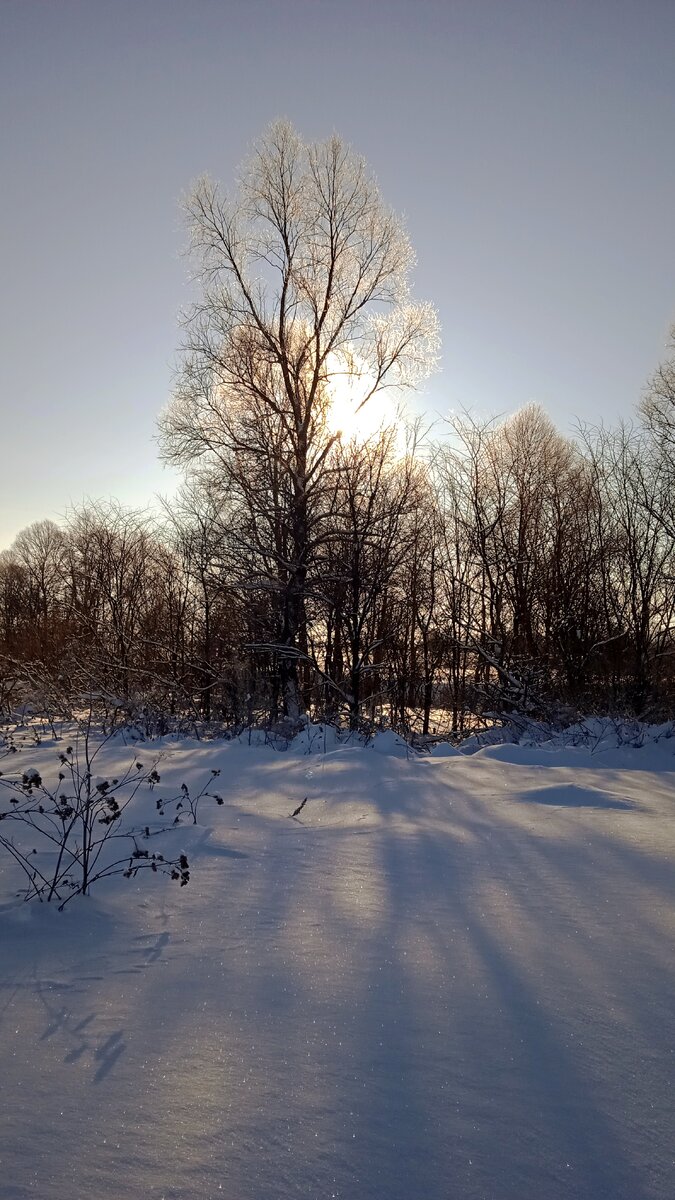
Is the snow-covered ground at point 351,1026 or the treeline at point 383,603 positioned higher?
the treeline at point 383,603

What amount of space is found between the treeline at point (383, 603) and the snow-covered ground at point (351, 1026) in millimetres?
7401

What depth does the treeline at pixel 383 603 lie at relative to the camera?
12.0 metres

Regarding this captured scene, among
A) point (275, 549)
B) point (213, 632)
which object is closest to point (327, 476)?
point (275, 549)

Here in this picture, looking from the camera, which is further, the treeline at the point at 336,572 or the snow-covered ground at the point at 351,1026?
the treeline at the point at 336,572

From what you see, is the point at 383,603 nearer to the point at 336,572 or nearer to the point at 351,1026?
the point at 336,572

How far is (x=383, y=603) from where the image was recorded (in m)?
14.5

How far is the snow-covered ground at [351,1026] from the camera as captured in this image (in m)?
1.38

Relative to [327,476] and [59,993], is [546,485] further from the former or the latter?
[59,993]

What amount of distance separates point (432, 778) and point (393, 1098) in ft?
14.2

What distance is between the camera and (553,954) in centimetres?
235

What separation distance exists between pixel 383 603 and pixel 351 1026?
12.7m

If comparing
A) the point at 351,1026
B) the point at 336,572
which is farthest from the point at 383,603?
the point at 351,1026

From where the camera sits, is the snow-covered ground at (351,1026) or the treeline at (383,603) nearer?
the snow-covered ground at (351,1026)

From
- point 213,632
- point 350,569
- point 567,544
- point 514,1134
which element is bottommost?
point 514,1134
